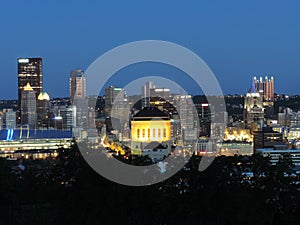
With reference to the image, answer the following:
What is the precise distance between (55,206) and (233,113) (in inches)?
2586

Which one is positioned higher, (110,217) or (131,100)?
(131,100)

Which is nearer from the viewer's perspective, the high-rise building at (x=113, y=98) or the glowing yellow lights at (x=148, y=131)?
the glowing yellow lights at (x=148, y=131)

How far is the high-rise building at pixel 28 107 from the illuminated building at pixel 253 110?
2119 cm

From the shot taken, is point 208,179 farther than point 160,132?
No

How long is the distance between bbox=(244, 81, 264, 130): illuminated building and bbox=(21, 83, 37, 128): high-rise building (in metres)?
21.2

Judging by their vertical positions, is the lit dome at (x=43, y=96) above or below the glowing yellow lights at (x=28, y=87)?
below

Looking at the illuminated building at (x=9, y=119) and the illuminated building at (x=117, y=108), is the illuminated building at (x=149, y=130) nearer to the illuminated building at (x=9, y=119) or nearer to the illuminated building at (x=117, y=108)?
the illuminated building at (x=117, y=108)

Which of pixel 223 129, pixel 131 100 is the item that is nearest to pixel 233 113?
pixel 223 129

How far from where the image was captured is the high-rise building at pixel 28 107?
69062 millimetres

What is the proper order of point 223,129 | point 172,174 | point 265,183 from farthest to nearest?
1. point 223,129
2. point 172,174
3. point 265,183

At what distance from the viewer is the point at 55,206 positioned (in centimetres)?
1444

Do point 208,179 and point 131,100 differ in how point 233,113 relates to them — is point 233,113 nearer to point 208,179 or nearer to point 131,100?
point 131,100

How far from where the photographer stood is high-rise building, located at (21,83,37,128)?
2719 inches

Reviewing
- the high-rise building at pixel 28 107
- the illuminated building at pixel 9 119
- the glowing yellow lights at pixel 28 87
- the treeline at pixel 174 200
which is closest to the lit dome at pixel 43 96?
the high-rise building at pixel 28 107
